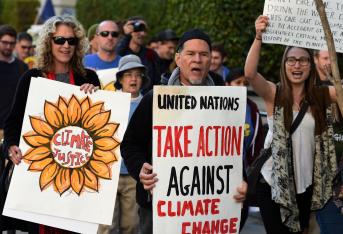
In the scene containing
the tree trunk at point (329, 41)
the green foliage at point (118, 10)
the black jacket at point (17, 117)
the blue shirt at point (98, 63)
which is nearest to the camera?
the tree trunk at point (329, 41)

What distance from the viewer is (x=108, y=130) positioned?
19.1 ft

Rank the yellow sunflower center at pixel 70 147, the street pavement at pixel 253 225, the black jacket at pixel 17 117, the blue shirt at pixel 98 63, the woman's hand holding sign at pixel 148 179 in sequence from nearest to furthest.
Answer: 1. the woman's hand holding sign at pixel 148 179
2. the yellow sunflower center at pixel 70 147
3. the black jacket at pixel 17 117
4. the blue shirt at pixel 98 63
5. the street pavement at pixel 253 225

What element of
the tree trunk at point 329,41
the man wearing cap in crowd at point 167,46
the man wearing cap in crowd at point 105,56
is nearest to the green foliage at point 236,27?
the man wearing cap in crowd at point 167,46

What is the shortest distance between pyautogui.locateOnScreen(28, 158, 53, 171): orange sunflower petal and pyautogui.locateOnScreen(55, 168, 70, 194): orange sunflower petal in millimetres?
95

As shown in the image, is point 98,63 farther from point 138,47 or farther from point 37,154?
point 37,154

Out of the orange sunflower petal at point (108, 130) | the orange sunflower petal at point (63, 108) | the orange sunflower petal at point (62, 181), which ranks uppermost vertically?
the orange sunflower petal at point (63, 108)

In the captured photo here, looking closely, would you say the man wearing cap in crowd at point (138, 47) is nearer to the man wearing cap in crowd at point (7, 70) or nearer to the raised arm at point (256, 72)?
the man wearing cap in crowd at point (7, 70)

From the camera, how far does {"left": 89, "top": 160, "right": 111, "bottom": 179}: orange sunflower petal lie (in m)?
5.79

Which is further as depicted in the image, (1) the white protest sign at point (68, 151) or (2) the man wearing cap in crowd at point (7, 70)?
(2) the man wearing cap in crowd at point (7, 70)

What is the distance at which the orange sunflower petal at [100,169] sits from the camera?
5793 mm

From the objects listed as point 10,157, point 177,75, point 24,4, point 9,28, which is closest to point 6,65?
point 9,28

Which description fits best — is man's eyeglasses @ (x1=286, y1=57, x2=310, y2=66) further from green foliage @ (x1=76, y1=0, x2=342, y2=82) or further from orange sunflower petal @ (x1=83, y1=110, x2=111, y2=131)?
green foliage @ (x1=76, y1=0, x2=342, y2=82)

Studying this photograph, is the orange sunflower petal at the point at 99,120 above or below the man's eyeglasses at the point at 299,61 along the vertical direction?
below

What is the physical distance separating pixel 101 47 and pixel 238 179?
4617mm
